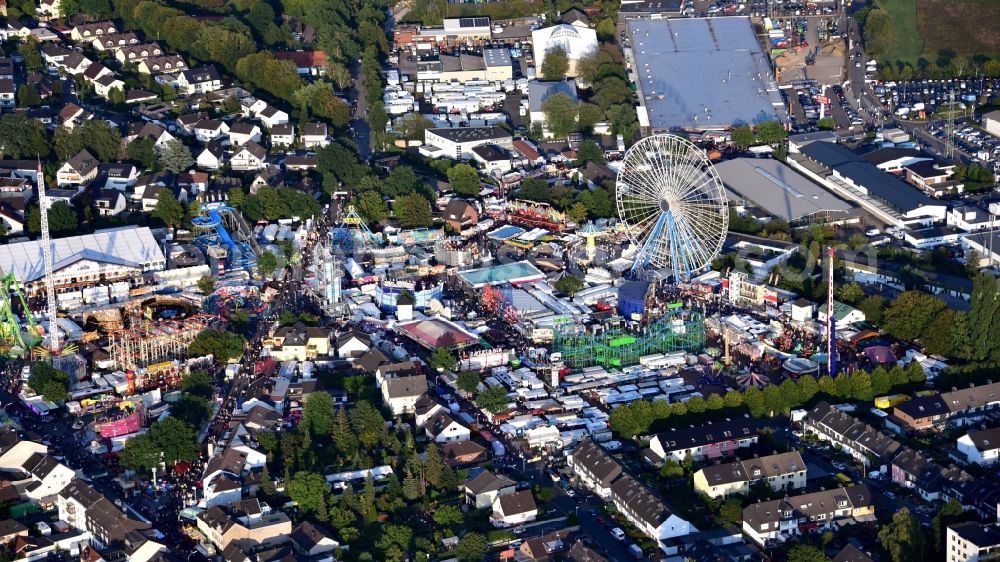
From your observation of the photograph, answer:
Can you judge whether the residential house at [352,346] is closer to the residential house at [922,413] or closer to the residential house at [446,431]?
the residential house at [446,431]

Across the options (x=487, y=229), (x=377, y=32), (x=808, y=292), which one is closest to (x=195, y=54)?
(x=377, y=32)

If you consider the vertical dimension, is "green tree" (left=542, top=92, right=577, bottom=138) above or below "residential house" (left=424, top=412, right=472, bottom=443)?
above

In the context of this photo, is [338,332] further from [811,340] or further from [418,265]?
[811,340]

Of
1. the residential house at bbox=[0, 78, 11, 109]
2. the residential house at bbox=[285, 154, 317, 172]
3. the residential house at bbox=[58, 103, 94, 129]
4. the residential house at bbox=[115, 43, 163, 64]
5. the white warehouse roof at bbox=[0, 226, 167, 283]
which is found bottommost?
the white warehouse roof at bbox=[0, 226, 167, 283]

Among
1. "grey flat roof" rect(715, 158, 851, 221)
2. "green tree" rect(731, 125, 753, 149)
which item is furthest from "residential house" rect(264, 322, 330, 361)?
"green tree" rect(731, 125, 753, 149)

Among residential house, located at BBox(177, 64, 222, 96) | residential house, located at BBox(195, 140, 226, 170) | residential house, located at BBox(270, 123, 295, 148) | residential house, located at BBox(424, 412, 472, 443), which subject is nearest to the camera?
residential house, located at BBox(424, 412, 472, 443)

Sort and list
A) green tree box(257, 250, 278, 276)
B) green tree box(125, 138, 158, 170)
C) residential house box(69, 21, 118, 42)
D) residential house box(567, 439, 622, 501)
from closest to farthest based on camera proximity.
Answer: residential house box(567, 439, 622, 501)
green tree box(257, 250, 278, 276)
green tree box(125, 138, 158, 170)
residential house box(69, 21, 118, 42)

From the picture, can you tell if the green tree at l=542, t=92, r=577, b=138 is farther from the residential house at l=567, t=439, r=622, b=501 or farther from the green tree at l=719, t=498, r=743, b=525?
the green tree at l=719, t=498, r=743, b=525
